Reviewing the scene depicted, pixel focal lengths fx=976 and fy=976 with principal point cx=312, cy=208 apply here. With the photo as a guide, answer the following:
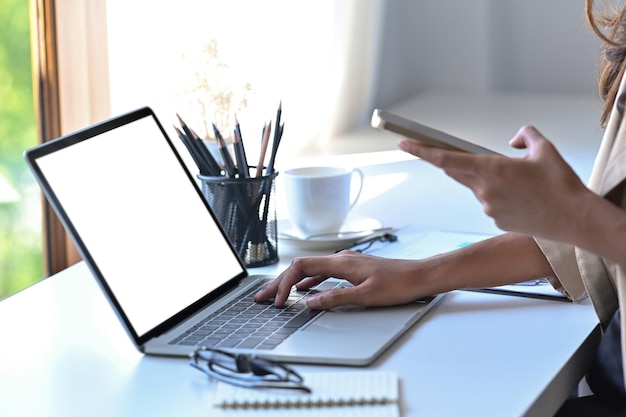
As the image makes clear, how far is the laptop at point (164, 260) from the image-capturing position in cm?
99

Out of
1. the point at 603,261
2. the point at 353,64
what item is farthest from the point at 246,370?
the point at 353,64

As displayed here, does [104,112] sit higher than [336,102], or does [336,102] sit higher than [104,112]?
[104,112]

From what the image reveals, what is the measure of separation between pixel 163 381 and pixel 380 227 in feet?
2.18

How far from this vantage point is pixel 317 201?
1458 mm

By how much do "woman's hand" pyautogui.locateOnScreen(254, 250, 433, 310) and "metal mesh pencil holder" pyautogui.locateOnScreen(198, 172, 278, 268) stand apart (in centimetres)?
17

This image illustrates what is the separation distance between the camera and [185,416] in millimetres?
842

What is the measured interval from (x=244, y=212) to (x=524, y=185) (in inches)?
21.6

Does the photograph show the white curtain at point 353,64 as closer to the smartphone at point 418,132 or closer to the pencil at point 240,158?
the pencil at point 240,158

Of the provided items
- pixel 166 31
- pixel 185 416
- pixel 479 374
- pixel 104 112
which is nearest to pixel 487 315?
pixel 479 374

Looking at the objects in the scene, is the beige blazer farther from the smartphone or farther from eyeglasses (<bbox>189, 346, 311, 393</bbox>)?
eyeglasses (<bbox>189, 346, 311, 393</bbox>)

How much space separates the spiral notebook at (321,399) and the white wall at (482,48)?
3.92m

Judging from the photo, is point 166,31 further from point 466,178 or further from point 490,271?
point 466,178

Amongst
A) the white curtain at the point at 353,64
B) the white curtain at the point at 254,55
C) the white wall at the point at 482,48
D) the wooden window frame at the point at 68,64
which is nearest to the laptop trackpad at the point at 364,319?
the white curtain at the point at 254,55

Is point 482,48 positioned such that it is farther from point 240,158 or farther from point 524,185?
point 524,185
